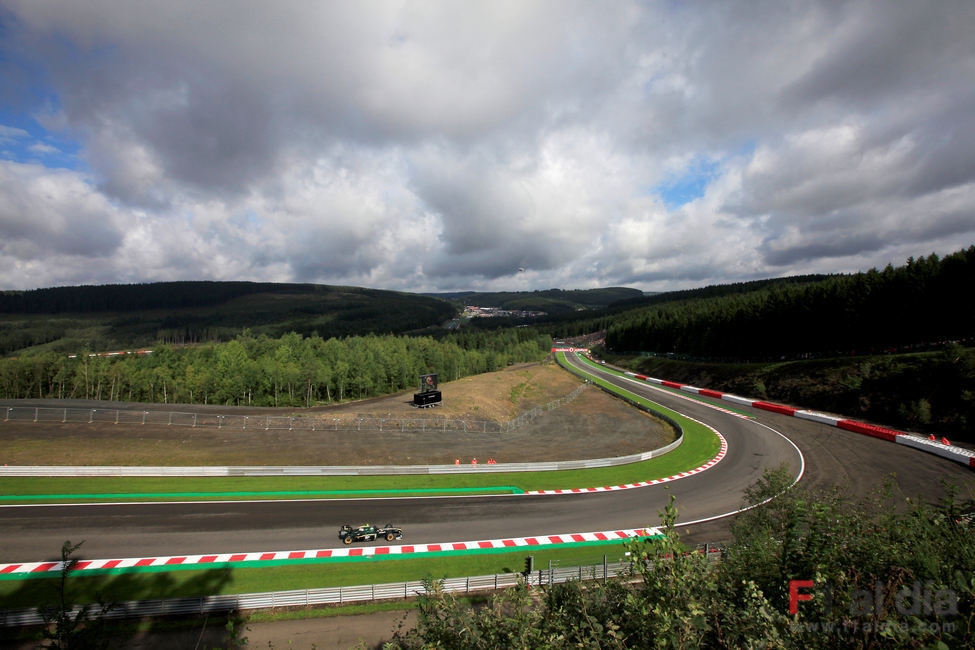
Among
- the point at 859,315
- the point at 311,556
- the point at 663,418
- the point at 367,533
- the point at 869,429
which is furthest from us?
the point at 859,315

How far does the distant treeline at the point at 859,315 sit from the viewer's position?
5175 cm

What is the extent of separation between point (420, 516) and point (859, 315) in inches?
2866

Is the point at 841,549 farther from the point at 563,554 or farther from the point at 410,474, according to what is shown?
the point at 410,474

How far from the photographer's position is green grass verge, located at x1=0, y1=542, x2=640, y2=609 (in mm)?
15539

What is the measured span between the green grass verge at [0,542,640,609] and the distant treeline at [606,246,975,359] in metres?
64.4

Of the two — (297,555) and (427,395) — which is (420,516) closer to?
(297,555)

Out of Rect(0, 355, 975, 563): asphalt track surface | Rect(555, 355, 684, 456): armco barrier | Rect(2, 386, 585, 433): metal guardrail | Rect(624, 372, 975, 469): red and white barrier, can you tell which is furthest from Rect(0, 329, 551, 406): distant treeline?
Rect(624, 372, 975, 469): red and white barrier

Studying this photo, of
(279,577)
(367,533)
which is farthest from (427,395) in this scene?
(279,577)

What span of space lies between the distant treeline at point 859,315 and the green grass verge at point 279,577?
211 feet

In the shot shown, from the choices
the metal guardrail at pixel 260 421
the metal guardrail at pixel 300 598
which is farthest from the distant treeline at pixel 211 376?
the metal guardrail at pixel 300 598

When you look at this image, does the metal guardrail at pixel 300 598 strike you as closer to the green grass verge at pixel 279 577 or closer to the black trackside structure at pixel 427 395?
the green grass verge at pixel 279 577

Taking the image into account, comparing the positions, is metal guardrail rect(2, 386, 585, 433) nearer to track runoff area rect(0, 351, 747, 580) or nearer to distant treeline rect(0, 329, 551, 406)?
track runoff area rect(0, 351, 747, 580)

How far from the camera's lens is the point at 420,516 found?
2278 cm

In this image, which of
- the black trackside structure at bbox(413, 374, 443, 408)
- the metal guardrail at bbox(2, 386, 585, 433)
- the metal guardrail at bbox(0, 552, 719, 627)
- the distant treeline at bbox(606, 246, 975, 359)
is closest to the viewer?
the metal guardrail at bbox(0, 552, 719, 627)
